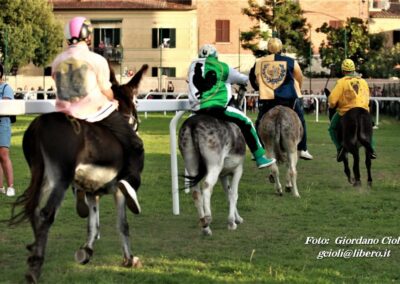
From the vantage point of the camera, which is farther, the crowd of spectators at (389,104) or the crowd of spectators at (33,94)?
the crowd of spectators at (389,104)

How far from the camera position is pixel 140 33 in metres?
80.1

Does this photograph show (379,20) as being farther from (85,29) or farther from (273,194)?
(85,29)

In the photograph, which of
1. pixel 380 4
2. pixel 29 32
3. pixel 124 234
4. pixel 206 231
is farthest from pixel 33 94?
pixel 380 4

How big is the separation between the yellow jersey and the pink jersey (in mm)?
7504

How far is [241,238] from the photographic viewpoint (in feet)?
34.4

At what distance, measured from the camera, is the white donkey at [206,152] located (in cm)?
1073

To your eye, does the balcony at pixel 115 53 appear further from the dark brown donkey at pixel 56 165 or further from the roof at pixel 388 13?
the dark brown donkey at pixel 56 165

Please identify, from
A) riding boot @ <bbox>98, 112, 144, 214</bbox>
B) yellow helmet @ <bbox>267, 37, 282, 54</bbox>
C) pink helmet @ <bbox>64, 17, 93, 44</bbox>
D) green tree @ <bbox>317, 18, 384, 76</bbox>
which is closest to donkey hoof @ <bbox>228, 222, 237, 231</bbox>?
riding boot @ <bbox>98, 112, 144, 214</bbox>

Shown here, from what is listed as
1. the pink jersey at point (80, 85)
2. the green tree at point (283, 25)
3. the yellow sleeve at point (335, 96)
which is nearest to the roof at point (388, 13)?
the green tree at point (283, 25)

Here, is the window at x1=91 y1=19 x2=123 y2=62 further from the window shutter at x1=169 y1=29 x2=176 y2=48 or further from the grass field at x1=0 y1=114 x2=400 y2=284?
the grass field at x1=0 y1=114 x2=400 y2=284

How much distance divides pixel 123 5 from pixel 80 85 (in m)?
73.0

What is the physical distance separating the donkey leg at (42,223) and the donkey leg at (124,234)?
3.11 feet

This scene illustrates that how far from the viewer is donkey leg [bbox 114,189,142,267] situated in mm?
8742

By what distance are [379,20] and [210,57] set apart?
7330 centimetres
